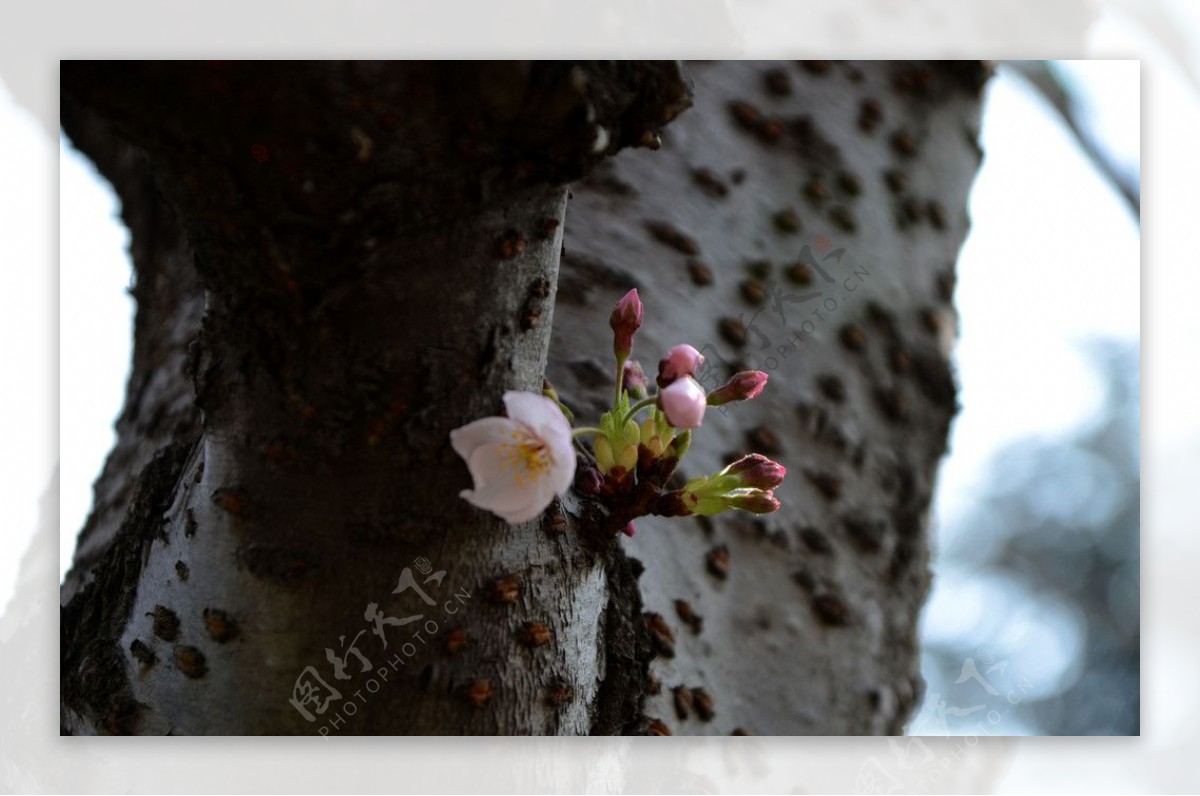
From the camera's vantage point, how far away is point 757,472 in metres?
0.82

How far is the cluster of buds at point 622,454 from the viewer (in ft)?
2.38

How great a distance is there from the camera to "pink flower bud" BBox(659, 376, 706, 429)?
0.74m

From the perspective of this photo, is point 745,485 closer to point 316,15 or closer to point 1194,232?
point 316,15

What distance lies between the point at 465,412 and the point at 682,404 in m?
0.16

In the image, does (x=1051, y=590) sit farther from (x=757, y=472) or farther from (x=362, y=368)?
(x=362, y=368)

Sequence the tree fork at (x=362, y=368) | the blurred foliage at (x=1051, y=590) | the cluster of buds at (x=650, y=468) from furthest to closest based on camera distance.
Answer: the blurred foliage at (x=1051, y=590), the cluster of buds at (x=650, y=468), the tree fork at (x=362, y=368)

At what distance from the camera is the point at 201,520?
0.83 meters

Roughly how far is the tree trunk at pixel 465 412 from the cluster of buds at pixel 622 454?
4cm

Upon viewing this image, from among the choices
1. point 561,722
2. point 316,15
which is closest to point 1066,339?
point 561,722

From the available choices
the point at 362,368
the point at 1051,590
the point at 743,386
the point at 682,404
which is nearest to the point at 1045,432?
the point at 1051,590

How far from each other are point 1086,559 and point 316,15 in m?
1.05

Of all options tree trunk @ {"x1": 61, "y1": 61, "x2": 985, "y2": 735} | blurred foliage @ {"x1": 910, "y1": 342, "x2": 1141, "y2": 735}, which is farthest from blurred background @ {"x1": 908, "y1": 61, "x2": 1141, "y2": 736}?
tree trunk @ {"x1": 61, "y1": 61, "x2": 985, "y2": 735}

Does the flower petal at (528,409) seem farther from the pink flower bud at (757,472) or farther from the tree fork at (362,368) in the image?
the pink flower bud at (757,472)

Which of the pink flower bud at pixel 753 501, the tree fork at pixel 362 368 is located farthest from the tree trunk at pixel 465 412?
the pink flower bud at pixel 753 501
